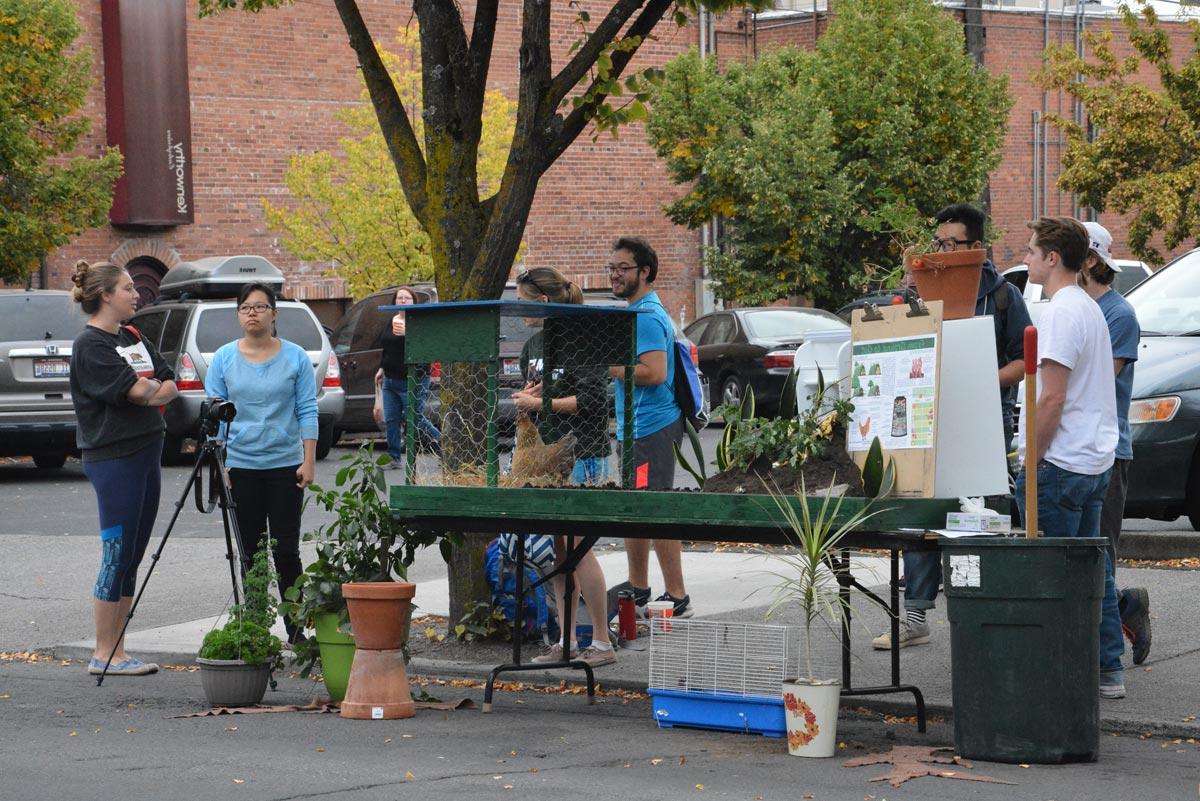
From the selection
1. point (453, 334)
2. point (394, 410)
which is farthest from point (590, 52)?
point (394, 410)

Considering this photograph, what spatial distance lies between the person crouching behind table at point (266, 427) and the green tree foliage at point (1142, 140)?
67.0 ft

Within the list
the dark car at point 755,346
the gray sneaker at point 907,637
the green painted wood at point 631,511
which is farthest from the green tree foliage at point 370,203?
the green painted wood at point 631,511

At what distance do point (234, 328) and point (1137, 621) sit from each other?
1337cm

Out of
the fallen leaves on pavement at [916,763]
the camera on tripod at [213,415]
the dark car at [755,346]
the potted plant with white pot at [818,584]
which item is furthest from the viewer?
the dark car at [755,346]

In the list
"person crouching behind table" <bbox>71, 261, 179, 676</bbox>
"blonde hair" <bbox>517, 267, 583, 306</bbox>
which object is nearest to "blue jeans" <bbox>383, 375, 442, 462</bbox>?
"person crouching behind table" <bbox>71, 261, 179, 676</bbox>

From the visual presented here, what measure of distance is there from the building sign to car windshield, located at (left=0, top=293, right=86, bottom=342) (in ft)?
34.8

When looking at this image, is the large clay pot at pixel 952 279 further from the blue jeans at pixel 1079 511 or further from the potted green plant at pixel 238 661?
the potted green plant at pixel 238 661

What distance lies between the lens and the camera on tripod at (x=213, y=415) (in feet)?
29.1

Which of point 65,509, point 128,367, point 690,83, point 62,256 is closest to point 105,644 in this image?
point 128,367

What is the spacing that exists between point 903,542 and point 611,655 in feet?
8.09

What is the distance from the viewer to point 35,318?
18359 millimetres

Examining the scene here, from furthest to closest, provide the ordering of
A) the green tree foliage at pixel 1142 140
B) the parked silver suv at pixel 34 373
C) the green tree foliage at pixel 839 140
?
the green tree foliage at pixel 839 140 → the green tree foliage at pixel 1142 140 → the parked silver suv at pixel 34 373

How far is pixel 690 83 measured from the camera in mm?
31359

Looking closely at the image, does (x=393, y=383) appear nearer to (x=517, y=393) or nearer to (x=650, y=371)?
(x=650, y=371)
